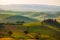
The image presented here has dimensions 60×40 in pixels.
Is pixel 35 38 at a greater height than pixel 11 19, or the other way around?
pixel 11 19

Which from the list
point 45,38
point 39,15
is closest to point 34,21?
Answer: point 39,15

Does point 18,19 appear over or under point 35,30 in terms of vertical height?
over

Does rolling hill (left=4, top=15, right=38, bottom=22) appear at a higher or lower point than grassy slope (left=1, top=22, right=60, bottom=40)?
higher

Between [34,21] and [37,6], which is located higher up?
[37,6]

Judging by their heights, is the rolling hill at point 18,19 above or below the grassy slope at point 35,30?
above

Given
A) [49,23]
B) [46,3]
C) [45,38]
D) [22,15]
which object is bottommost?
[45,38]

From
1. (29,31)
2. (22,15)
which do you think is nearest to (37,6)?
(22,15)

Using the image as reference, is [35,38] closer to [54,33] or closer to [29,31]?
[29,31]

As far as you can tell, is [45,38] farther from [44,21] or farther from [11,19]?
[11,19]
